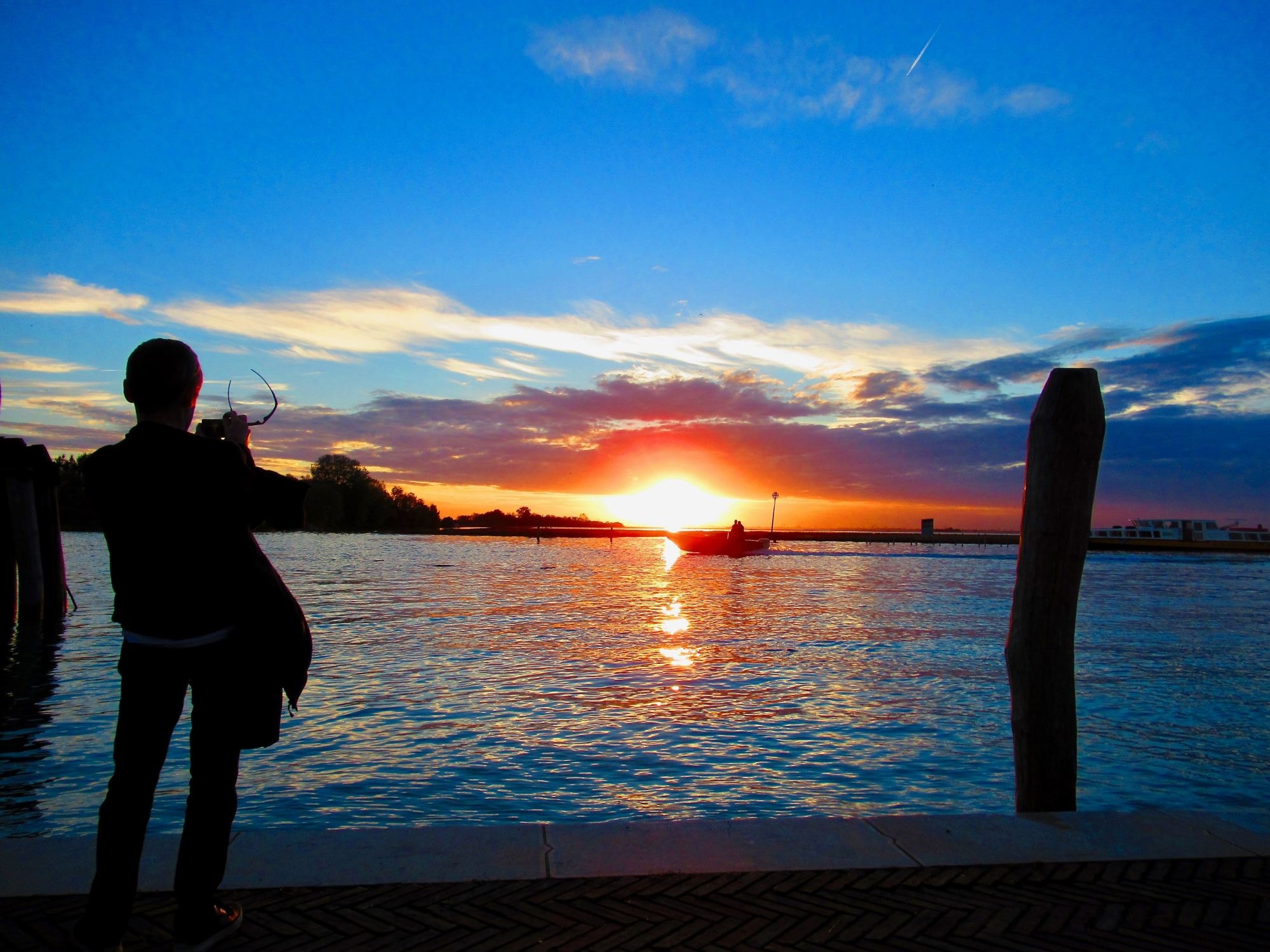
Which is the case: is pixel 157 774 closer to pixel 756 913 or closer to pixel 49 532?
pixel 756 913

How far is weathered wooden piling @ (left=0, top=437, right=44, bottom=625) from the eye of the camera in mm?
17609

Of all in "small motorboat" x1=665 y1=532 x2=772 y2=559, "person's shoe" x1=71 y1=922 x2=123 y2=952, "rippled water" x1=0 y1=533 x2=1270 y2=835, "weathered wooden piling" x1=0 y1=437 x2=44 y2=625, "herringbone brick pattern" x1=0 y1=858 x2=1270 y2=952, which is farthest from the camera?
"small motorboat" x1=665 y1=532 x2=772 y2=559

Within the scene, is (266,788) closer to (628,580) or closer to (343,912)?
(343,912)

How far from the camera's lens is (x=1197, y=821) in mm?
4641

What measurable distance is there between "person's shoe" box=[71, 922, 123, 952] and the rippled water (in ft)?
12.5

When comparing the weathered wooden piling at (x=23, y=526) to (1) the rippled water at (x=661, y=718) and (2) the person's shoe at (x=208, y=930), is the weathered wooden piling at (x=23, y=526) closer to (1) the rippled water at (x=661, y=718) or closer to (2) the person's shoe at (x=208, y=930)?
(1) the rippled water at (x=661, y=718)

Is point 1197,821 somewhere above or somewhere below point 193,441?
below

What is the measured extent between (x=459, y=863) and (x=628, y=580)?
37.9 meters

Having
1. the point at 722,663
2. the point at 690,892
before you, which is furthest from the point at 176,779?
the point at 722,663

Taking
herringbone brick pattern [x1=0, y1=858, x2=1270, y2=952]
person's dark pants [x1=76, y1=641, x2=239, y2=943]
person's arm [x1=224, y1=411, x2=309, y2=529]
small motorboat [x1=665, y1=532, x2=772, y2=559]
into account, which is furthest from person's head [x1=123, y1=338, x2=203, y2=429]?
small motorboat [x1=665, y1=532, x2=772, y2=559]

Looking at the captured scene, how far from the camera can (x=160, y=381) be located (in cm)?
312

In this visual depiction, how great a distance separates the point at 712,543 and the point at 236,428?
73.6 m

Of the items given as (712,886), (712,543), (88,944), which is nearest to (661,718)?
(712,886)

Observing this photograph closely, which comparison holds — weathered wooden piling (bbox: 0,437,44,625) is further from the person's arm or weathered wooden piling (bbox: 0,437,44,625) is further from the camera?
the person's arm
